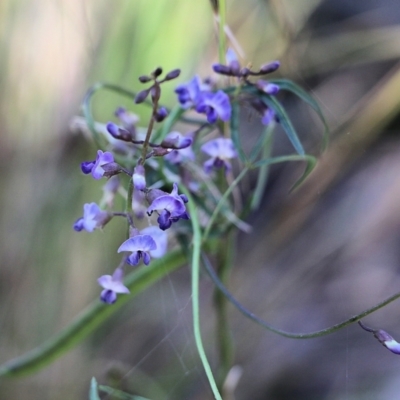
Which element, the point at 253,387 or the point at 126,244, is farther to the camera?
the point at 253,387

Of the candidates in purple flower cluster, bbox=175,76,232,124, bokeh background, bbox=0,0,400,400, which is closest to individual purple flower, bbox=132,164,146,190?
purple flower cluster, bbox=175,76,232,124

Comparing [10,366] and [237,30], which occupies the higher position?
[237,30]

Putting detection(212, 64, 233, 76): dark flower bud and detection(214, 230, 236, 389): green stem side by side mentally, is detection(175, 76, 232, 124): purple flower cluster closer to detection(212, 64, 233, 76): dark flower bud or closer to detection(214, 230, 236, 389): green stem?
detection(212, 64, 233, 76): dark flower bud

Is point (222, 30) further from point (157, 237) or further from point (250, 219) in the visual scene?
point (250, 219)

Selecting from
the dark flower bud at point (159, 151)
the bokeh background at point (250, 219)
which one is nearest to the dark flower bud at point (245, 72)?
the dark flower bud at point (159, 151)

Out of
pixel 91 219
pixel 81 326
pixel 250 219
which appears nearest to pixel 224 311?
pixel 81 326

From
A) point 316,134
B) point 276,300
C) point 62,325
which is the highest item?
point 316,134

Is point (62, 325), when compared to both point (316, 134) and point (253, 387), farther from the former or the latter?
point (316, 134)

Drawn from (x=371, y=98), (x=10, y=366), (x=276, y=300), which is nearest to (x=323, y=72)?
(x=371, y=98)
